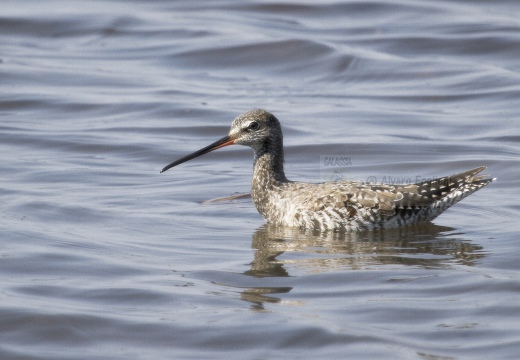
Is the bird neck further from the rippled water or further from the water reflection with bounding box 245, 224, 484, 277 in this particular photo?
the water reflection with bounding box 245, 224, 484, 277

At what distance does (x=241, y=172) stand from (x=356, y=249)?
12.6 ft

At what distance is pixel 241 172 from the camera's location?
14.0 meters

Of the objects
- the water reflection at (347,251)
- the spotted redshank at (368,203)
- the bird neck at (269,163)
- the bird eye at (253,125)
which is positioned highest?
the bird eye at (253,125)

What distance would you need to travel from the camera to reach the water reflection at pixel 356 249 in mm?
9781

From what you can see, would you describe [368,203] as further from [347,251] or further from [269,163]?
[269,163]

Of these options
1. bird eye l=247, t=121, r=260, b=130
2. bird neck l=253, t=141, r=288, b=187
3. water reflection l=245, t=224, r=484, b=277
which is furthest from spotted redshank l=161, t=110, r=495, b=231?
bird eye l=247, t=121, r=260, b=130

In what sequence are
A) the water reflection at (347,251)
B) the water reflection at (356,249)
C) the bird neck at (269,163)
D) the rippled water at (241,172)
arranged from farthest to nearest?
the bird neck at (269,163) → the water reflection at (356,249) → the water reflection at (347,251) → the rippled water at (241,172)

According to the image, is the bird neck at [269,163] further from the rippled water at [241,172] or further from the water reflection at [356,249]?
the water reflection at [356,249]

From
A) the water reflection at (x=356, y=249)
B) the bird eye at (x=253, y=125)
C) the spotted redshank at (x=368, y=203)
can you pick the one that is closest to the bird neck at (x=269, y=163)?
the bird eye at (x=253, y=125)

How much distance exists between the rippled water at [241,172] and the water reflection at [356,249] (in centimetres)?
4

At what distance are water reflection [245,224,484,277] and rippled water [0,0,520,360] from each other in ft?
0.13

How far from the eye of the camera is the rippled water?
8.17 meters

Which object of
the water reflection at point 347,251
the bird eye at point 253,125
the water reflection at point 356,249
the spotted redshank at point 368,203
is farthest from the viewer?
the bird eye at point 253,125

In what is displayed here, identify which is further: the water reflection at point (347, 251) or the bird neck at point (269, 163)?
the bird neck at point (269, 163)
